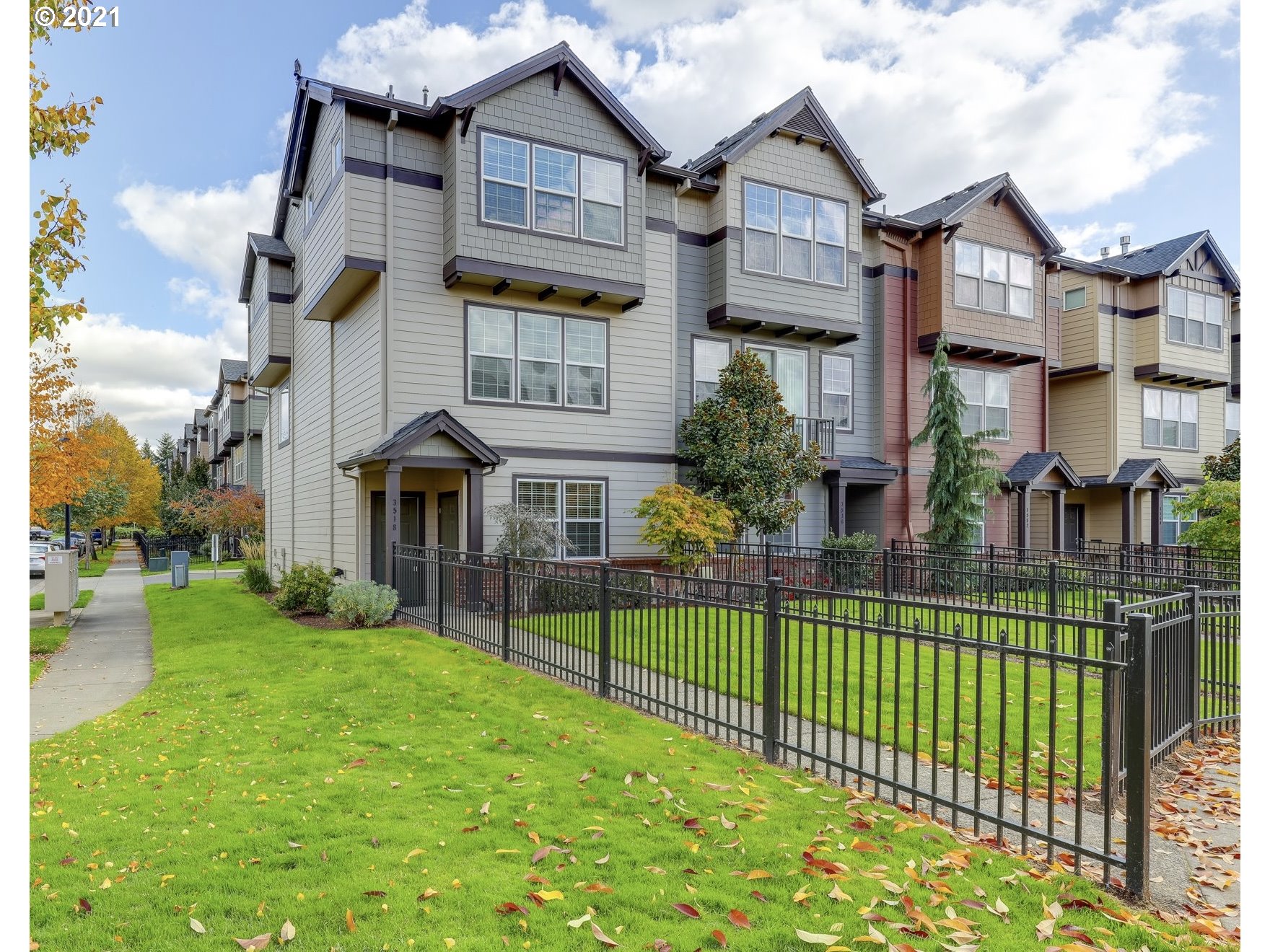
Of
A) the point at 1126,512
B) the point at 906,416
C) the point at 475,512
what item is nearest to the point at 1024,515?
the point at 906,416

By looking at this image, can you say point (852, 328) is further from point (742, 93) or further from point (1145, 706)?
point (1145, 706)

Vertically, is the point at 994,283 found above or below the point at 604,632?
above

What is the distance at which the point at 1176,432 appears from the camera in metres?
27.0

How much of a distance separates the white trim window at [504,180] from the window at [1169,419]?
869 inches

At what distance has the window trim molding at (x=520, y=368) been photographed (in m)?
15.7

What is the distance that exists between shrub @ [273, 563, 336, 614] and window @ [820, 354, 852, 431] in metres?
12.8

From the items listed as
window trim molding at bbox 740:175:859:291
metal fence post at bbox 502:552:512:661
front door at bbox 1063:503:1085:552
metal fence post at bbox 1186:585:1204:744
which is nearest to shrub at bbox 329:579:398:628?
metal fence post at bbox 502:552:512:661

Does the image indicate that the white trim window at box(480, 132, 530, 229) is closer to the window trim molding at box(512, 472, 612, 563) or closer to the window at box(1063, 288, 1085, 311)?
the window trim molding at box(512, 472, 612, 563)

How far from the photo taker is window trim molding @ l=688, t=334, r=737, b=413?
18672 millimetres

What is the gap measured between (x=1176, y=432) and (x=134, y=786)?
31243 millimetres

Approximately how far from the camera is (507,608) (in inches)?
393

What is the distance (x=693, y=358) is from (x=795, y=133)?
5997 mm

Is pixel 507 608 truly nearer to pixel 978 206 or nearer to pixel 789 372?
pixel 789 372

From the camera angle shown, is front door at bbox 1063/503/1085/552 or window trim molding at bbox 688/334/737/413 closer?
window trim molding at bbox 688/334/737/413
